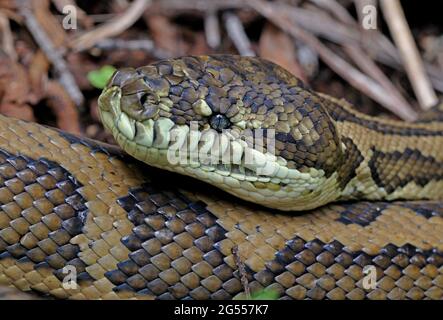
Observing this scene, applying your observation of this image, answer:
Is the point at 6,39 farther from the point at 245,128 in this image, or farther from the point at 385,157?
the point at 385,157

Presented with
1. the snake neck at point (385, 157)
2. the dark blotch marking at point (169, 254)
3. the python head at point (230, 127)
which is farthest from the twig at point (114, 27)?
the dark blotch marking at point (169, 254)

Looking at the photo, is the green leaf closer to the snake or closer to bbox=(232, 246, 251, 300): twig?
the snake

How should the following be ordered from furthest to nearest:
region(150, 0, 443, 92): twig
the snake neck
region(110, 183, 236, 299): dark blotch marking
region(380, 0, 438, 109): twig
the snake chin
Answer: region(150, 0, 443, 92): twig < region(380, 0, 438, 109): twig < the snake neck < region(110, 183, 236, 299): dark blotch marking < the snake chin

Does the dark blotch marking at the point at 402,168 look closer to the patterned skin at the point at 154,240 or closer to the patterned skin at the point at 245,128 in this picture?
the patterned skin at the point at 245,128

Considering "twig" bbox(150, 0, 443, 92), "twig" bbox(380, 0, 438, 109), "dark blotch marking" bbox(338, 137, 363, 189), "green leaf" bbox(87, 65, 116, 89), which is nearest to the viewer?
"dark blotch marking" bbox(338, 137, 363, 189)

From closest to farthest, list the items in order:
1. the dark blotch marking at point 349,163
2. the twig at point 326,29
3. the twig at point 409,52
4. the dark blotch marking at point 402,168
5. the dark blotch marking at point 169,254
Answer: the dark blotch marking at point 169,254, the dark blotch marking at point 349,163, the dark blotch marking at point 402,168, the twig at point 409,52, the twig at point 326,29

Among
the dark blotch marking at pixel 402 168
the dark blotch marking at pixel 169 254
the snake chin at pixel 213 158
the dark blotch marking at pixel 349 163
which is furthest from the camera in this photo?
the dark blotch marking at pixel 402 168

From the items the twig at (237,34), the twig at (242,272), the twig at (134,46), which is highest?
the twig at (237,34)

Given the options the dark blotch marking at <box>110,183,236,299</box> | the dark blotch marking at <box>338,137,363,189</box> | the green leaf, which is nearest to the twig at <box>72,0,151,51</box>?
the green leaf

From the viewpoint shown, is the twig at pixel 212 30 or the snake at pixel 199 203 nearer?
the snake at pixel 199 203
